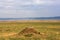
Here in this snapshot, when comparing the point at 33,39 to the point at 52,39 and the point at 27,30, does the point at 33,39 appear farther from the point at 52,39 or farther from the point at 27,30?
the point at 27,30

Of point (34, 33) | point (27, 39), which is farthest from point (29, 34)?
point (27, 39)

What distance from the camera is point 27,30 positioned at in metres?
36.1

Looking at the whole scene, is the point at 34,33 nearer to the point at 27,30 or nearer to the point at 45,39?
the point at 27,30

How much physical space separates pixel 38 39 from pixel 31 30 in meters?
6.50

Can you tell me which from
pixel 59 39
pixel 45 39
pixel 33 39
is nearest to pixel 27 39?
pixel 33 39

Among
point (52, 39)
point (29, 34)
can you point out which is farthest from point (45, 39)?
point (29, 34)

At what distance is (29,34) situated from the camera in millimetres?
34469

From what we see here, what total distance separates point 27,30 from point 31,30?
2.43ft

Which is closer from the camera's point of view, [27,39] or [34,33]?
[27,39]

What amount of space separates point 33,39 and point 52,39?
111 inches

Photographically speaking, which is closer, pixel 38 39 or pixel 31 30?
pixel 38 39

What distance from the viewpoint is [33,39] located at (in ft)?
97.2

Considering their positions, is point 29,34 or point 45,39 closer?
point 45,39

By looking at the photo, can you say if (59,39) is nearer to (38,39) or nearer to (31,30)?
(38,39)
